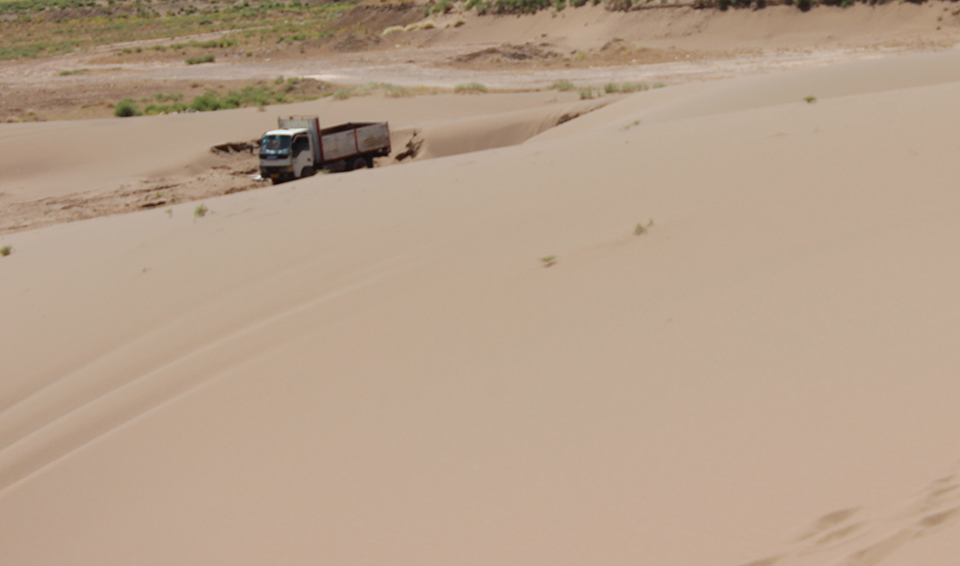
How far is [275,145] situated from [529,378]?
1616 cm

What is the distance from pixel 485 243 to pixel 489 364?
2.17 m

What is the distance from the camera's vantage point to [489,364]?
4.71 meters

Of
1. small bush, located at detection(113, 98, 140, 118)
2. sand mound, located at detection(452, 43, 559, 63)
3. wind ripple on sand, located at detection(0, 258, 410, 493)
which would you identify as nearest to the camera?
wind ripple on sand, located at detection(0, 258, 410, 493)

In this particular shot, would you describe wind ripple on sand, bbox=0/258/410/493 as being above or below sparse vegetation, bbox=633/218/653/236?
below

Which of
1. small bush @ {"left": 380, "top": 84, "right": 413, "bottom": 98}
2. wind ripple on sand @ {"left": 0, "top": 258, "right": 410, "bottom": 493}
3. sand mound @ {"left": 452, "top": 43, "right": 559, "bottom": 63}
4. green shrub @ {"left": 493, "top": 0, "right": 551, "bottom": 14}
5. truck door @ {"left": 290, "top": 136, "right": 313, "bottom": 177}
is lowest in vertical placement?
truck door @ {"left": 290, "top": 136, "right": 313, "bottom": 177}

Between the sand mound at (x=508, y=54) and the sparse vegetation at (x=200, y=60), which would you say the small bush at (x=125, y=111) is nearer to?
the sand mound at (x=508, y=54)

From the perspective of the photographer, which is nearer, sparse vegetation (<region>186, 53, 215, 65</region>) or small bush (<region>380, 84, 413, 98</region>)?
small bush (<region>380, 84, 413, 98</region>)

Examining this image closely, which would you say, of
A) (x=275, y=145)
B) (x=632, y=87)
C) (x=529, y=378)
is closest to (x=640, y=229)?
(x=529, y=378)

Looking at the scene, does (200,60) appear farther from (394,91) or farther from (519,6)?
(394,91)

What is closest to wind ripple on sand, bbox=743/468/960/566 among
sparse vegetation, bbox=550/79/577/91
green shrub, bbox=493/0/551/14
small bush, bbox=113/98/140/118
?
sparse vegetation, bbox=550/79/577/91

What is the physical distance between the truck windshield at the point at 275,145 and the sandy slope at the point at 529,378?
36.9ft

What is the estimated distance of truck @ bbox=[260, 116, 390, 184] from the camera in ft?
63.2

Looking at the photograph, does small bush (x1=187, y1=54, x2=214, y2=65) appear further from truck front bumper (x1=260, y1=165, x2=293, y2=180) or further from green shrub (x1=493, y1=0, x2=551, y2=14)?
A: truck front bumper (x1=260, y1=165, x2=293, y2=180)

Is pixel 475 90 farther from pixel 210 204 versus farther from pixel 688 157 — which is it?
pixel 688 157
